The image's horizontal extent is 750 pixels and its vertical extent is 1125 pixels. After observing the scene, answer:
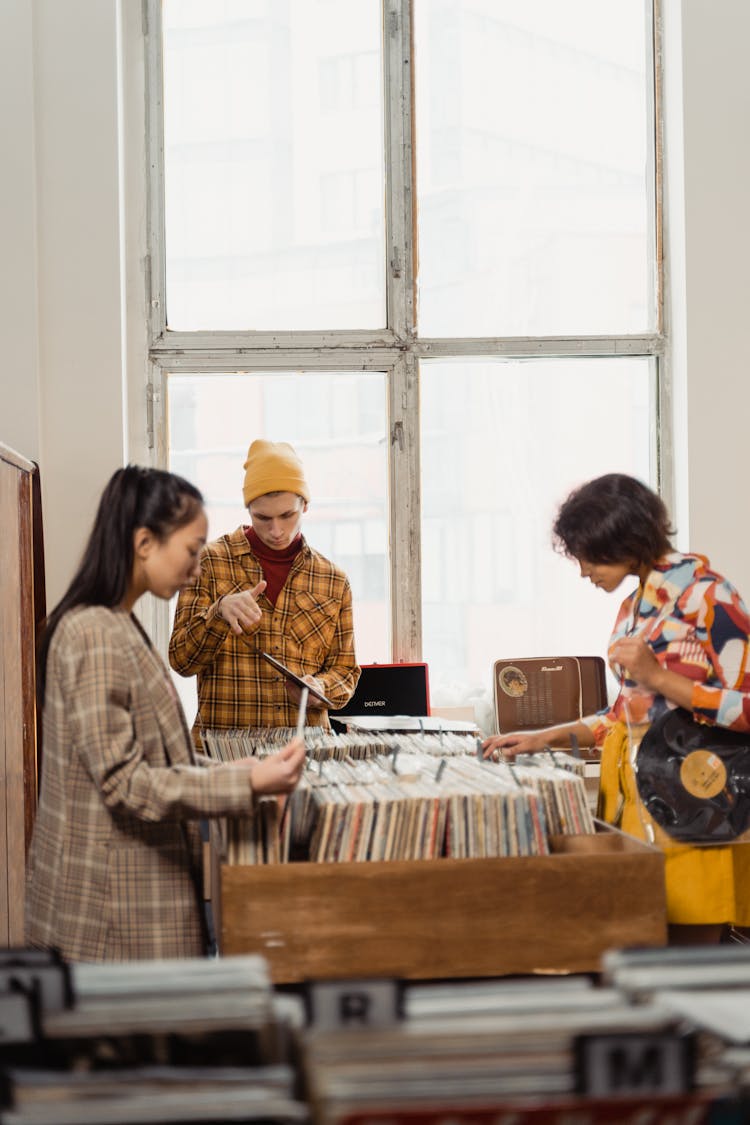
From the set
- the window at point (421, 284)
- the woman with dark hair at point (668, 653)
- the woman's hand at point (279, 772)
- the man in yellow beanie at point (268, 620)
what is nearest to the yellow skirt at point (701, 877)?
the woman with dark hair at point (668, 653)

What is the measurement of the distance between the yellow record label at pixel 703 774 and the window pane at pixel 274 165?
2.86 m

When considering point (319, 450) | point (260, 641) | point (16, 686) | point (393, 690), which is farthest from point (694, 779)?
point (319, 450)

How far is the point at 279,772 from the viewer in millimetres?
1641

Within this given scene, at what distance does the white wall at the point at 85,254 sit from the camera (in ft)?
13.3

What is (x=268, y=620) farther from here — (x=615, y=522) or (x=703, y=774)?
(x=703, y=774)

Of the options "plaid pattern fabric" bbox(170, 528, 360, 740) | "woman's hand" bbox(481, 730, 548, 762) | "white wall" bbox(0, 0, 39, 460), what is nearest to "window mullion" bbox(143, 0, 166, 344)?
A: "white wall" bbox(0, 0, 39, 460)

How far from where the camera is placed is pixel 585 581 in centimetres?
462

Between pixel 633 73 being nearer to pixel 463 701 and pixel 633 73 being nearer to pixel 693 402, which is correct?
pixel 693 402

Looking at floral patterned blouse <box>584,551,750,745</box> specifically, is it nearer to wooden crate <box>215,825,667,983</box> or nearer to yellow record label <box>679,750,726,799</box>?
yellow record label <box>679,750,726,799</box>

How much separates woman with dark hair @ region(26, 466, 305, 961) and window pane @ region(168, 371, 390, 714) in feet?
8.79

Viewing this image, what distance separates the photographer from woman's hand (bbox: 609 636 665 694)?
6.66 ft

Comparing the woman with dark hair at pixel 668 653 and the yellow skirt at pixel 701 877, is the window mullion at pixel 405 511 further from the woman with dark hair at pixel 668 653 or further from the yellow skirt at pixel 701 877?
the yellow skirt at pixel 701 877

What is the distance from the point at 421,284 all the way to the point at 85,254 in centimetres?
129

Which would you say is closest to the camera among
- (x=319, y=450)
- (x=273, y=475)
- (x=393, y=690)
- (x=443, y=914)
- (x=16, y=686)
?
(x=443, y=914)
